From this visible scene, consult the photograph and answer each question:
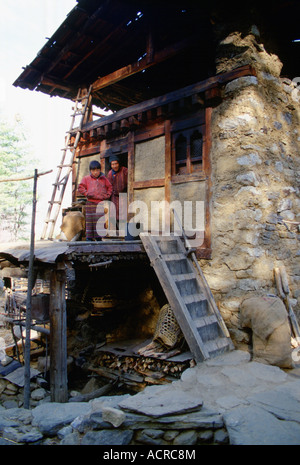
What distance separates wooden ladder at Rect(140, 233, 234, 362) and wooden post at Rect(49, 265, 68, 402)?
154cm

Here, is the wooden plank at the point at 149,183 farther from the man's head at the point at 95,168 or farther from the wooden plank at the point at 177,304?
the wooden plank at the point at 177,304

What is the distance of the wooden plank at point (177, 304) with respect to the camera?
173 inches

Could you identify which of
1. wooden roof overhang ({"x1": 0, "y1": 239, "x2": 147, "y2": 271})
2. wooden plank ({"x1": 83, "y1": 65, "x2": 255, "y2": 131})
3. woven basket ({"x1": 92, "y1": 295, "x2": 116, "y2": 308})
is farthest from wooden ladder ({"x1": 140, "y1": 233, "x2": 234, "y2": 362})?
wooden plank ({"x1": 83, "y1": 65, "x2": 255, "y2": 131})

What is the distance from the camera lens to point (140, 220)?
6.85m

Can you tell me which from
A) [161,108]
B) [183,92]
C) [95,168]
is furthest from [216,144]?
[95,168]

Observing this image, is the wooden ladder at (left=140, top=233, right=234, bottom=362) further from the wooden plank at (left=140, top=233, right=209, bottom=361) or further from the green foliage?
the green foliage

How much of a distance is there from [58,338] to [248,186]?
390 centimetres

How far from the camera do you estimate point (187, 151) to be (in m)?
6.08

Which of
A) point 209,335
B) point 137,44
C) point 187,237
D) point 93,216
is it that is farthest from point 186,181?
point 137,44

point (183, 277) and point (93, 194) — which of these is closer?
point (183, 277)

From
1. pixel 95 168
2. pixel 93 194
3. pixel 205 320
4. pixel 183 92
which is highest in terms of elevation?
pixel 183 92

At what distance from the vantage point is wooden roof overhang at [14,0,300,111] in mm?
5680

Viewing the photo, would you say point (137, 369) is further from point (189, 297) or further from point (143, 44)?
point (143, 44)

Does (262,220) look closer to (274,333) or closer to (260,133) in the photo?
(260,133)
